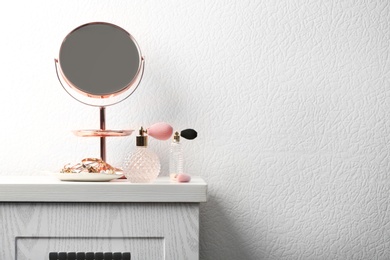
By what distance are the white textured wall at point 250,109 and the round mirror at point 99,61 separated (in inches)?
4.9

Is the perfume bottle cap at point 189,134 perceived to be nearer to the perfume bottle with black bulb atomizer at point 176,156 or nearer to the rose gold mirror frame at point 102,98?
the perfume bottle with black bulb atomizer at point 176,156

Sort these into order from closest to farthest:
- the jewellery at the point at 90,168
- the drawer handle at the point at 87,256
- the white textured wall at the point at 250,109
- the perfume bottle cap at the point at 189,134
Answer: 1. the drawer handle at the point at 87,256
2. the jewellery at the point at 90,168
3. the perfume bottle cap at the point at 189,134
4. the white textured wall at the point at 250,109

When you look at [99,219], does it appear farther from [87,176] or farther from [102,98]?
[102,98]

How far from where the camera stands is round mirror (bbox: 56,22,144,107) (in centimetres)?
181

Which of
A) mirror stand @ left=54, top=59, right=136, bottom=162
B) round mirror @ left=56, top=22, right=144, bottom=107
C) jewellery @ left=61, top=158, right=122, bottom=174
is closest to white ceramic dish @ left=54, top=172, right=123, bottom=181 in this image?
jewellery @ left=61, top=158, right=122, bottom=174

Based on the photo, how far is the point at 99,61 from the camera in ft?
5.92

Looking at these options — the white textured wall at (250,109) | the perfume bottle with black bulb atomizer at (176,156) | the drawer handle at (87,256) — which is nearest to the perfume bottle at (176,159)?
the perfume bottle with black bulb atomizer at (176,156)

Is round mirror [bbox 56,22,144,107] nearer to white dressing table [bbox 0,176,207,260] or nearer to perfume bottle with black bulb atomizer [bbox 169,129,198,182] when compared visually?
perfume bottle with black bulb atomizer [bbox 169,129,198,182]

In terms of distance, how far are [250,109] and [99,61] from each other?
18.2 inches

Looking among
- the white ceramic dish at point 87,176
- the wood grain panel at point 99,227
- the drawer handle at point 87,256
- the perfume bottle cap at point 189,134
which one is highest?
the perfume bottle cap at point 189,134

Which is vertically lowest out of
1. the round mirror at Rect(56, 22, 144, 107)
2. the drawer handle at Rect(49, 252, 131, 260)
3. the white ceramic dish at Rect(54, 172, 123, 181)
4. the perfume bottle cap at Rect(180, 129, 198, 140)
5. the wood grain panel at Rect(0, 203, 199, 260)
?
the drawer handle at Rect(49, 252, 131, 260)

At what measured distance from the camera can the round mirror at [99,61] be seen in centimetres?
181

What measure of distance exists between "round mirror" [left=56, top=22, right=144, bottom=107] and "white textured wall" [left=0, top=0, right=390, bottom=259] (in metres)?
0.13

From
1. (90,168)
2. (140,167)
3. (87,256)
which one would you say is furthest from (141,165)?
(87,256)
